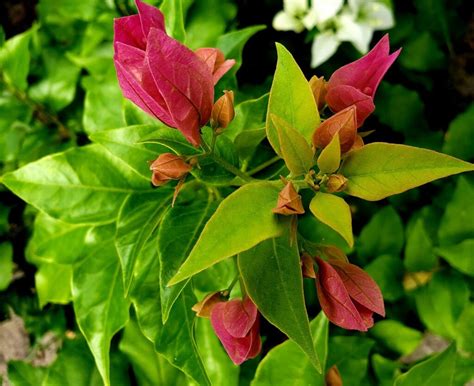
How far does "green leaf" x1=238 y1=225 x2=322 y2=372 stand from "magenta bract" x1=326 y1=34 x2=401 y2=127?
13 centimetres

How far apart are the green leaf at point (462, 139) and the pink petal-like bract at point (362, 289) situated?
673 millimetres

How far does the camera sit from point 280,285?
0.52 m

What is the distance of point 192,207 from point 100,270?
0.20 meters

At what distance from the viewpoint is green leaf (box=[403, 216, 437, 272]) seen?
1.02 m

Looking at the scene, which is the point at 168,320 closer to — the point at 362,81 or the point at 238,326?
the point at 238,326

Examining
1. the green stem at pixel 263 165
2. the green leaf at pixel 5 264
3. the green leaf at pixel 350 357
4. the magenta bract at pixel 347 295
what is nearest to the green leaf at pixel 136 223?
the green stem at pixel 263 165

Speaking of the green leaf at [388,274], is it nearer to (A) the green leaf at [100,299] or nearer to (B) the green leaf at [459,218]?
(B) the green leaf at [459,218]

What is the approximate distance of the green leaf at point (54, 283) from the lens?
1021 mm

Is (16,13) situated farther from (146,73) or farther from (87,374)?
(146,73)

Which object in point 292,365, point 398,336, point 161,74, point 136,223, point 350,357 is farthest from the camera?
point 398,336

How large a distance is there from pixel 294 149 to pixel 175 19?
1.05 ft

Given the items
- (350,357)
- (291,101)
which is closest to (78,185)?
(291,101)

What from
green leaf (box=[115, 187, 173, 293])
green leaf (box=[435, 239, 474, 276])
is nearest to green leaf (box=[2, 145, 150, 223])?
green leaf (box=[115, 187, 173, 293])

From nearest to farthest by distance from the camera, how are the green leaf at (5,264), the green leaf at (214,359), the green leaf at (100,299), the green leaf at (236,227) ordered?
the green leaf at (236,227) → the green leaf at (100,299) → the green leaf at (214,359) → the green leaf at (5,264)
